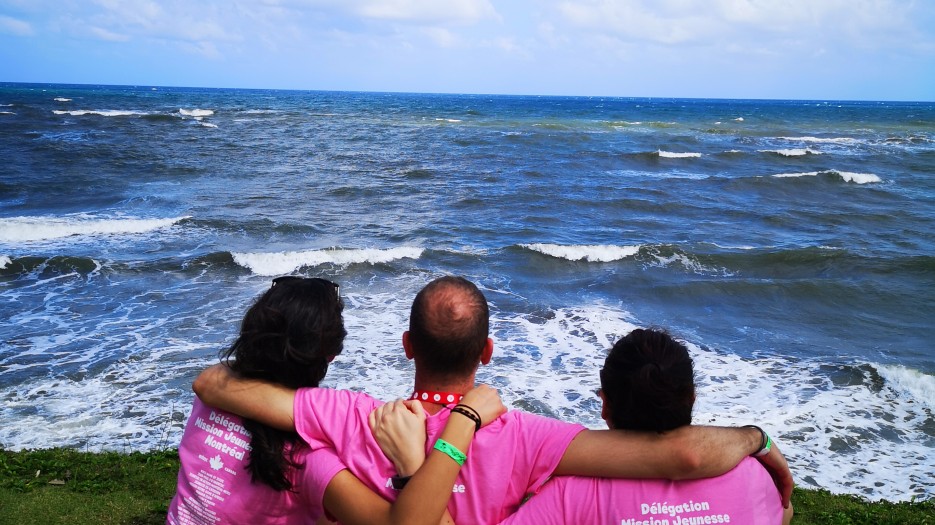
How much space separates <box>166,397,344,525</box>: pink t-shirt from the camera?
7.98 ft

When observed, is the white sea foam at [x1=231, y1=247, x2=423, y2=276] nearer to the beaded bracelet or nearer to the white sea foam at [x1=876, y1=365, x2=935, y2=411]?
the white sea foam at [x1=876, y1=365, x2=935, y2=411]

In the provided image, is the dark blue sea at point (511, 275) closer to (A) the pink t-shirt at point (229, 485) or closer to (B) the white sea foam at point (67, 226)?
(B) the white sea foam at point (67, 226)

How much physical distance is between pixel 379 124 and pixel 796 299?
135 ft

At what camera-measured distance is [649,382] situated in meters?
2.36

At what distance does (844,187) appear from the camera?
81.9 ft

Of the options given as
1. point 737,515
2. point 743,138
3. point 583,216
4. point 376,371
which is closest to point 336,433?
point 737,515

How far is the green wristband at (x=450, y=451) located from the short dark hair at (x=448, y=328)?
36cm

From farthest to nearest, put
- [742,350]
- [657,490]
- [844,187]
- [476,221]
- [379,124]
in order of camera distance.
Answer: [379,124] → [844,187] → [476,221] → [742,350] → [657,490]

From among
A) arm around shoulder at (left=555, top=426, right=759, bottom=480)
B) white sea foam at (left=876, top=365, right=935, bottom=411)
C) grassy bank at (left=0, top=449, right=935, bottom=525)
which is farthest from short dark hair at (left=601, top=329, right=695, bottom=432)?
white sea foam at (left=876, top=365, right=935, bottom=411)

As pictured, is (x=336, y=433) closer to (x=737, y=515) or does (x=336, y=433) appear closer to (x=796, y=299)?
(x=737, y=515)

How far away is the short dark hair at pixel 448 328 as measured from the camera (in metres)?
2.46

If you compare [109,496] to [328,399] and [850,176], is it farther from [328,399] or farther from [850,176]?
[850,176]

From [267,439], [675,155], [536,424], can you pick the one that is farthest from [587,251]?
[675,155]

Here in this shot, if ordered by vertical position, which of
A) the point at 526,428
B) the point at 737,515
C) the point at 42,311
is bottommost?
the point at 42,311
